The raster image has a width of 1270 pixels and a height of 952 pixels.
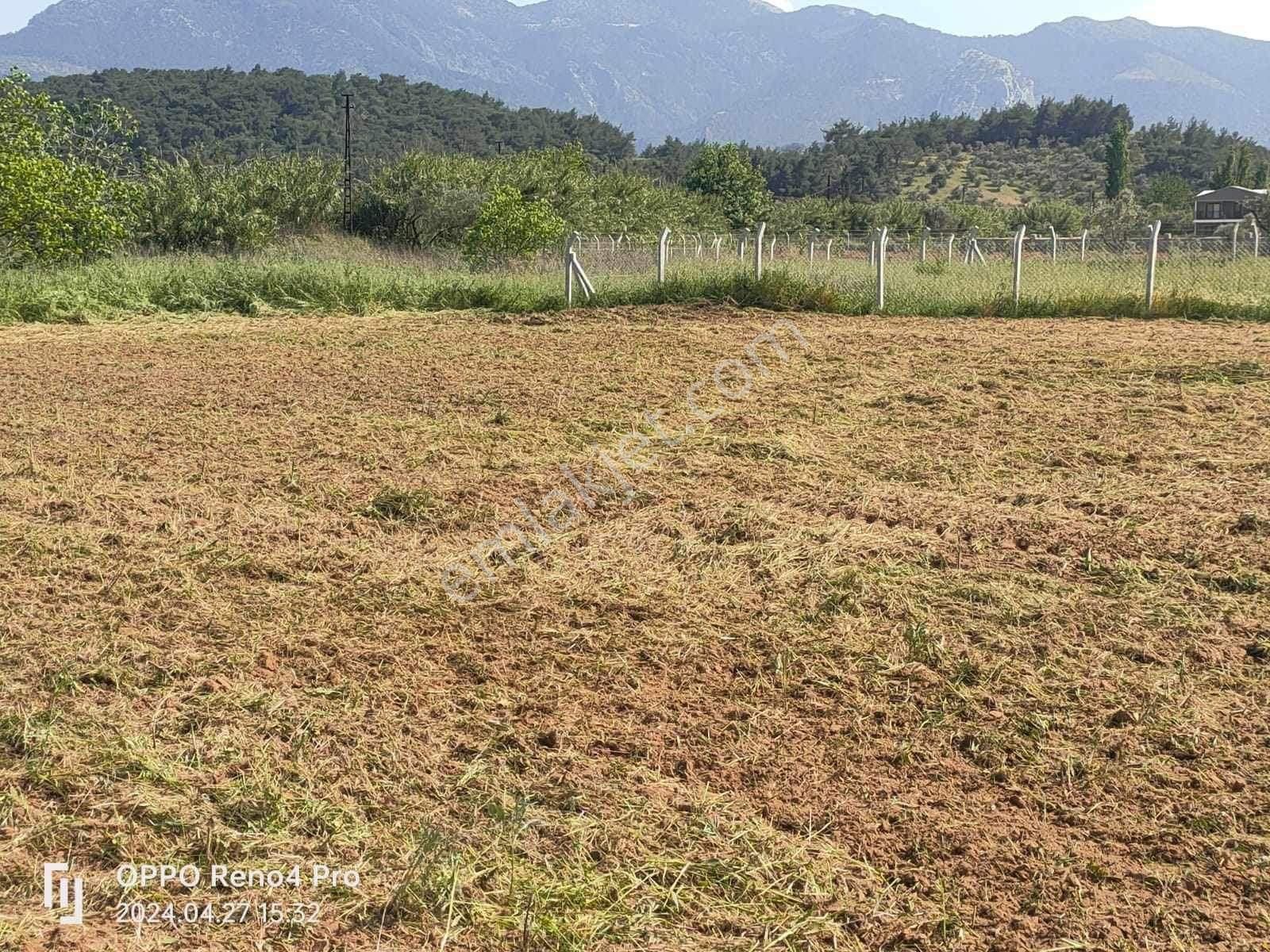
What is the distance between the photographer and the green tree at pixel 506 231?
23469 millimetres

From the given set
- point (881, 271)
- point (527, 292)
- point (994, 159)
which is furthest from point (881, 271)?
point (994, 159)

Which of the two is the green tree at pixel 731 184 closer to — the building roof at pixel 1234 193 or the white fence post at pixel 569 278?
the building roof at pixel 1234 193

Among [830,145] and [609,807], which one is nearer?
[609,807]

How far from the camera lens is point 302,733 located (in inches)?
132

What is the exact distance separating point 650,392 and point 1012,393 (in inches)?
113

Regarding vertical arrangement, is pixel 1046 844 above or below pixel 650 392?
below

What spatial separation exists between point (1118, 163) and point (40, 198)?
61.0m

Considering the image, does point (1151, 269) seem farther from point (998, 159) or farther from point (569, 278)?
point (998, 159)

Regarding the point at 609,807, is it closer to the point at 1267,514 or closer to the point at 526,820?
the point at 526,820

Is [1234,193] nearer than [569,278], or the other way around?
[569,278]

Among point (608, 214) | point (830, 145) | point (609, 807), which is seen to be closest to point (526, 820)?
point (609, 807)

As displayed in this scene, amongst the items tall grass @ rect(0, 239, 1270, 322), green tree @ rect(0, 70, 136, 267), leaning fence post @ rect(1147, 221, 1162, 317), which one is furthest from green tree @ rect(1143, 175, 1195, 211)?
green tree @ rect(0, 70, 136, 267)

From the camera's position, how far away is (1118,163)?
64.2 m
